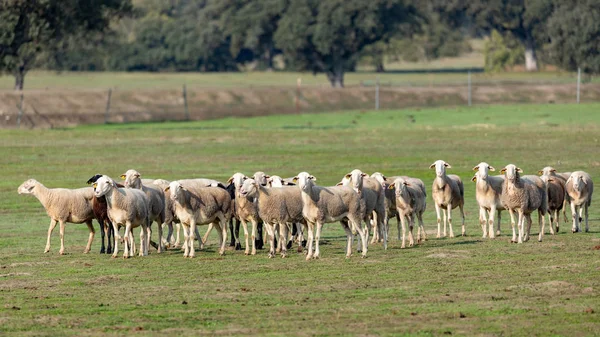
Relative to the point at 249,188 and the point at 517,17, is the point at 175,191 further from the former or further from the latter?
the point at 517,17

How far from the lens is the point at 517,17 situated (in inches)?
4188

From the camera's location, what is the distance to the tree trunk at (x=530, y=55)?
109569 mm

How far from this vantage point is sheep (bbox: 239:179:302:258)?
21.8 metres

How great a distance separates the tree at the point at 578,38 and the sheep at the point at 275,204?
2356 inches

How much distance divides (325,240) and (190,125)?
35.6 metres

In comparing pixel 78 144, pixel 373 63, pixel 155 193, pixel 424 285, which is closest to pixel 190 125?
pixel 78 144

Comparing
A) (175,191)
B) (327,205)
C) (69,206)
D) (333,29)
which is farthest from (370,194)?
(333,29)

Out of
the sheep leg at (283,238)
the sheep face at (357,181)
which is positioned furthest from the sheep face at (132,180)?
the sheep face at (357,181)

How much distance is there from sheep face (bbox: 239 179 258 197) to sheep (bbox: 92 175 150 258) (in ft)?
6.68

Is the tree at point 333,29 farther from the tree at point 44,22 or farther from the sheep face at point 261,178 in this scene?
the sheep face at point 261,178

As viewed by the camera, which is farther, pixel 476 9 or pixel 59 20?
pixel 476 9

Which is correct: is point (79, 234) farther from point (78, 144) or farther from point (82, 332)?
point (78, 144)

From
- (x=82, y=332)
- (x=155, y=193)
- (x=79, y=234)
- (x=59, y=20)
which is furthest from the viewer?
(x=59, y=20)

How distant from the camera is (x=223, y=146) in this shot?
4662 cm
